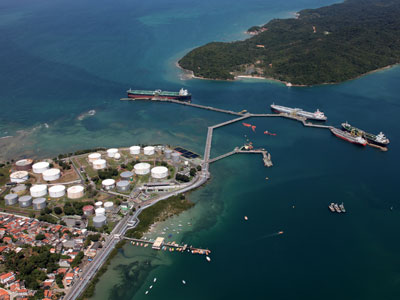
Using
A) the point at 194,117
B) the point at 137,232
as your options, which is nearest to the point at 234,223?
the point at 137,232

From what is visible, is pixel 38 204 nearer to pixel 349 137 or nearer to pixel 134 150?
pixel 134 150

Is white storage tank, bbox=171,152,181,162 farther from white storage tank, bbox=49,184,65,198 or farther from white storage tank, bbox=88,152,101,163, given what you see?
white storage tank, bbox=49,184,65,198

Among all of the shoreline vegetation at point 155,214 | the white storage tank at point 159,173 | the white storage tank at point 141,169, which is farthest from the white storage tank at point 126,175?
the shoreline vegetation at point 155,214

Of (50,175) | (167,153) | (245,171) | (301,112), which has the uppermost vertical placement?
(50,175)

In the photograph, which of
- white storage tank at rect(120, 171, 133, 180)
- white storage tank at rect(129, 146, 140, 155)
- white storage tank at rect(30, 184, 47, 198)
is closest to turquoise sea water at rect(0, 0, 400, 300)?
white storage tank at rect(129, 146, 140, 155)

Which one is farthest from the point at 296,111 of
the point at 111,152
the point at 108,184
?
the point at 108,184

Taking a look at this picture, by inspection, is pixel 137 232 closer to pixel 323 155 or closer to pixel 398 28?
pixel 323 155

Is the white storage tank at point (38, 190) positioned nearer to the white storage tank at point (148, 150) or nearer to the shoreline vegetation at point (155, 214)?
the shoreline vegetation at point (155, 214)
